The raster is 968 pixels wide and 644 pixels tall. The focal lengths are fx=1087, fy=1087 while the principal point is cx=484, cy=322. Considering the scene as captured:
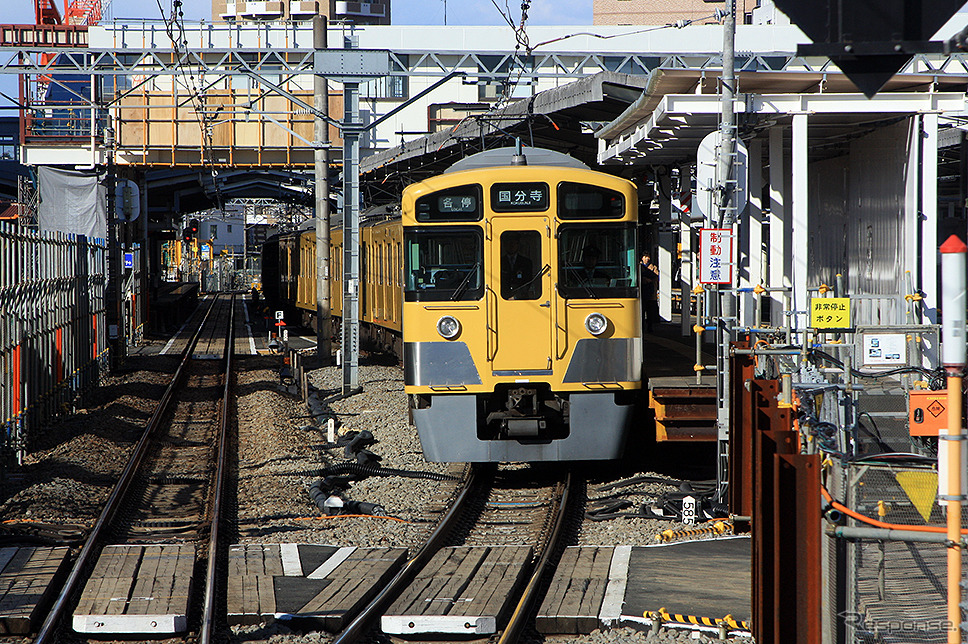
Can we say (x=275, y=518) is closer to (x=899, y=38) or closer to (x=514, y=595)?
(x=514, y=595)

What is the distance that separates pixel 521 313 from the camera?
393 inches

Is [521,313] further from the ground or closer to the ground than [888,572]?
further from the ground

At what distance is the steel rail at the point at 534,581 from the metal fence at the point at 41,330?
19.3ft

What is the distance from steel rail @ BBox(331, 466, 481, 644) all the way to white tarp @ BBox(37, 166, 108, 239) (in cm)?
1698

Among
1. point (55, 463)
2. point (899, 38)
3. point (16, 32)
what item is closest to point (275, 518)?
point (55, 463)

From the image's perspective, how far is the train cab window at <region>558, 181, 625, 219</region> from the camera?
1002 centimetres

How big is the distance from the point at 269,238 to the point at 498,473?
109 feet

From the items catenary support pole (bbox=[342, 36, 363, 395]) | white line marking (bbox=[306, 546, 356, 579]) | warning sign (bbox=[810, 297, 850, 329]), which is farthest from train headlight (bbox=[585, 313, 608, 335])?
catenary support pole (bbox=[342, 36, 363, 395])

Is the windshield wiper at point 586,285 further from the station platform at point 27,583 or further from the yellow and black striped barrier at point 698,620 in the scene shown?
the station platform at point 27,583

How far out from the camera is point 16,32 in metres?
52.7

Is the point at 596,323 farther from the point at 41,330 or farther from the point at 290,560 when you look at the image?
the point at 41,330

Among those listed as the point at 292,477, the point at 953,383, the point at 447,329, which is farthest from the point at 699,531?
the point at 953,383

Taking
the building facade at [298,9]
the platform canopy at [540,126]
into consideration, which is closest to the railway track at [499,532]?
the platform canopy at [540,126]

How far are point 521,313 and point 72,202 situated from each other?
17.2 m
